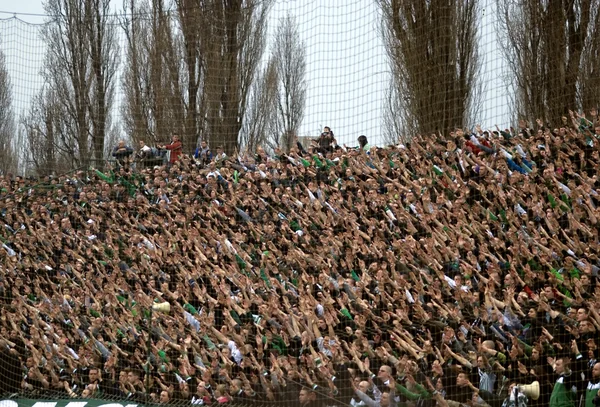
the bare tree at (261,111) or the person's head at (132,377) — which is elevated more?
the bare tree at (261,111)

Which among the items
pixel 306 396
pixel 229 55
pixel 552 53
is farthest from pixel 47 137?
pixel 306 396

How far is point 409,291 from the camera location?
443 inches

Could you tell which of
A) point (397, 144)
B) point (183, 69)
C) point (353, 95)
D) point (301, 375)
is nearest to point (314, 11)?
point (353, 95)

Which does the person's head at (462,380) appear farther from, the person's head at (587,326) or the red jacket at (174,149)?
the red jacket at (174,149)

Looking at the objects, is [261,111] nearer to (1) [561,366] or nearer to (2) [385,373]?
(2) [385,373]

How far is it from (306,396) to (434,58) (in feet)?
20.5

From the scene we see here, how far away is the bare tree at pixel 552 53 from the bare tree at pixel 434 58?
0.60m

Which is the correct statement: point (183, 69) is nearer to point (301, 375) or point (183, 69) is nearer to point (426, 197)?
point (426, 197)

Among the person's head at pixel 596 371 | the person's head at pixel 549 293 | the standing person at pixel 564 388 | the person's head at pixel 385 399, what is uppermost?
the person's head at pixel 549 293

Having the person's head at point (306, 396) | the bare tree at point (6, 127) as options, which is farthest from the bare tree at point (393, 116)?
the bare tree at point (6, 127)

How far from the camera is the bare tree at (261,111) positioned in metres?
17.1

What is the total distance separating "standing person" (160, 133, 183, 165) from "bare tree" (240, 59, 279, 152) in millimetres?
1326

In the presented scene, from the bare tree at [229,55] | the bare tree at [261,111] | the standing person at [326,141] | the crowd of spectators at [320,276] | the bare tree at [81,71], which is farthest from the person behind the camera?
the bare tree at [261,111]

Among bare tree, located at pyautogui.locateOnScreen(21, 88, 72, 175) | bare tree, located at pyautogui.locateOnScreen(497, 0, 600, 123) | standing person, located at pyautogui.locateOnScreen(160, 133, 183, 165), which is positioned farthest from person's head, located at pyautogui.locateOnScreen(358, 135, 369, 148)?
bare tree, located at pyautogui.locateOnScreen(21, 88, 72, 175)
